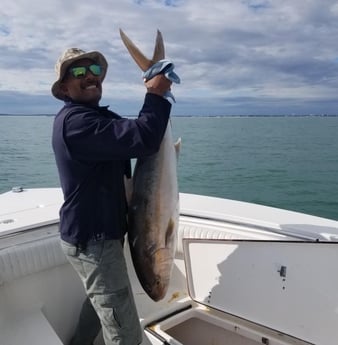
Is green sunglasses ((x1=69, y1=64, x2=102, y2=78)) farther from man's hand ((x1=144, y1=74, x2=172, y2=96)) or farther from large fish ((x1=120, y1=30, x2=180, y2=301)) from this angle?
large fish ((x1=120, y1=30, x2=180, y2=301))

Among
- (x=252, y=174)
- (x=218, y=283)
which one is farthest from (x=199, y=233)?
(x=252, y=174)

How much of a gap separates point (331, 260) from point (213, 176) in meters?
15.4

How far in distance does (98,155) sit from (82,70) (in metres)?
0.56

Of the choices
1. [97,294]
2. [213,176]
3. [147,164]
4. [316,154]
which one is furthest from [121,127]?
[316,154]

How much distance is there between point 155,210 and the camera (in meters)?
2.64

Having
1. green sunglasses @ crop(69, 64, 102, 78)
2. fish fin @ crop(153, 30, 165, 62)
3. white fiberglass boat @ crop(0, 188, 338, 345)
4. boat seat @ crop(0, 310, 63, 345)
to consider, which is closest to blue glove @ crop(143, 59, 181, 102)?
fish fin @ crop(153, 30, 165, 62)

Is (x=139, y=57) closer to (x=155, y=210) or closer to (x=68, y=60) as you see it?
(x=68, y=60)

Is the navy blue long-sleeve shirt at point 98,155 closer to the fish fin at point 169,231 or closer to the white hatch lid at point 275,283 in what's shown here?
the fish fin at point 169,231

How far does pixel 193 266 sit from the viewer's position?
11.7 ft

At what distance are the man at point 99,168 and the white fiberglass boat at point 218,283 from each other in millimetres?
681

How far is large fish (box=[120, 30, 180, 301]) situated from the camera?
8.64ft

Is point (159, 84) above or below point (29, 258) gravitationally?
above

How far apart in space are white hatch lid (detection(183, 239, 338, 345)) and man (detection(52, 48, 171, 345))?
3.07 feet

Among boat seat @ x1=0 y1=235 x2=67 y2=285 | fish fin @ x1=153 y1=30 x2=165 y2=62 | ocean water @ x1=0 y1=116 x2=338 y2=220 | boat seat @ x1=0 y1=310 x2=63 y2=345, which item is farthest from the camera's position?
ocean water @ x1=0 y1=116 x2=338 y2=220
